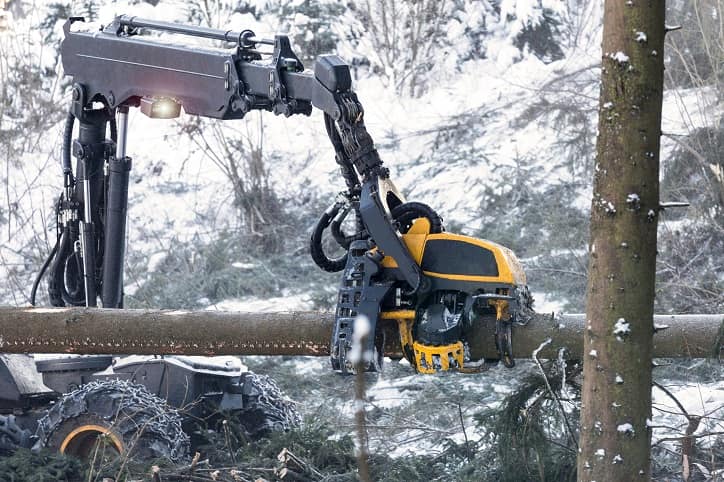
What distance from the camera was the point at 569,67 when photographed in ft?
36.8

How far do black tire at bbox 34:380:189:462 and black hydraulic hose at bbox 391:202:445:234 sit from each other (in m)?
1.50

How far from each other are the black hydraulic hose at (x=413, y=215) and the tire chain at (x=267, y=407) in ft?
5.09

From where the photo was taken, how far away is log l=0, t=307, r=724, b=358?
13.1ft

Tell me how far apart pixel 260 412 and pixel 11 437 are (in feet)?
4.24

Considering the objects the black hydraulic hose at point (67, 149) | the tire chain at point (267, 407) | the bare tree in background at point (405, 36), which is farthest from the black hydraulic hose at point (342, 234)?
the bare tree in background at point (405, 36)

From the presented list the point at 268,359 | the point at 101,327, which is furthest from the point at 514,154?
the point at 101,327

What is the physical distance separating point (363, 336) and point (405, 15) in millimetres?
8787

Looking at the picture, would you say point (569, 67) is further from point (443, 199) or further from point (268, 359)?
point (268, 359)

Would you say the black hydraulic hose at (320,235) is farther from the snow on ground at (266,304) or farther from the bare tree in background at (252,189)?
the bare tree in background at (252,189)

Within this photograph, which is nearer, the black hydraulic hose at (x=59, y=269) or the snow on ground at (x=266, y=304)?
the black hydraulic hose at (x=59, y=269)

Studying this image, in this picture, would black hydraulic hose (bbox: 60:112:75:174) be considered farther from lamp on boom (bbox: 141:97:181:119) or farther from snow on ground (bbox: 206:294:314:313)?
snow on ground (bbox: 206:294:314:313)

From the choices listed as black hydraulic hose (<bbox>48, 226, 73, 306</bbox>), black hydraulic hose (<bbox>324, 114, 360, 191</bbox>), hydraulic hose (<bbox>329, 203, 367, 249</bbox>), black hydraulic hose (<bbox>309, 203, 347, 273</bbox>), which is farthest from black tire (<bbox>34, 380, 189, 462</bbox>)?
black hydraulic hose (<bbox>324, 114, 360, 191</bbox>)

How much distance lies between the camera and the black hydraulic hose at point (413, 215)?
4203 mm

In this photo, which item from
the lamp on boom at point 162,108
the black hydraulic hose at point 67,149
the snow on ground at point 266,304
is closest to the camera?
the lamp on boom at point 162,108
